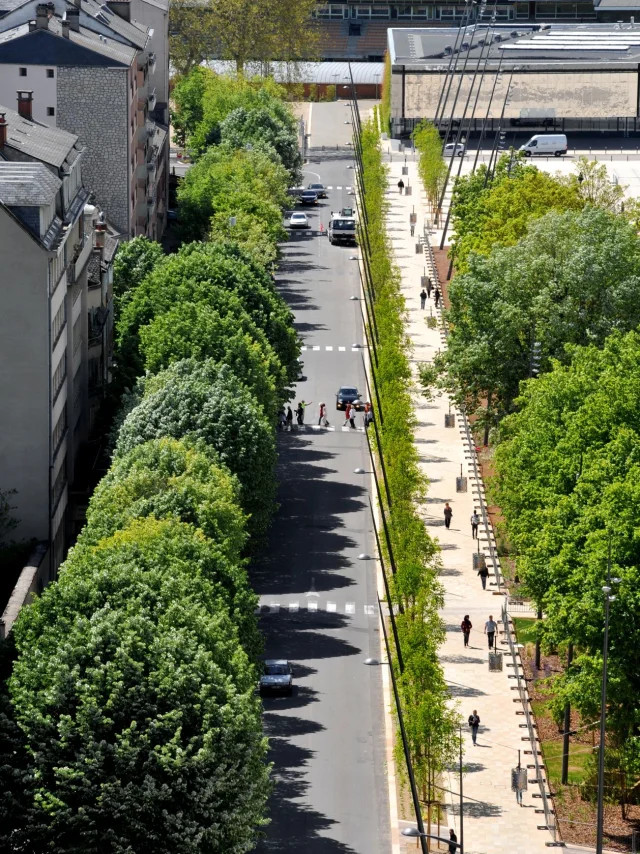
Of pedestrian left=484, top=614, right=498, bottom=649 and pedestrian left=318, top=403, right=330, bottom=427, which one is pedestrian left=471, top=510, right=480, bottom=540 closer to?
pedestrian left=484, top=614, right=498, bottom=649

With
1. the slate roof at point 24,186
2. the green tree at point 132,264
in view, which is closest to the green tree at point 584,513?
the slate roof at point 24,186

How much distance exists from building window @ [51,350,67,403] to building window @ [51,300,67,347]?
1.38 meters

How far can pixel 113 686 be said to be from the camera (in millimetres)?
73250

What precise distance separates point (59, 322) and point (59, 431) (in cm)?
508

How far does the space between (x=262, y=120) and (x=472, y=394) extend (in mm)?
73745

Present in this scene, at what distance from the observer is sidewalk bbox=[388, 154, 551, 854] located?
278ft

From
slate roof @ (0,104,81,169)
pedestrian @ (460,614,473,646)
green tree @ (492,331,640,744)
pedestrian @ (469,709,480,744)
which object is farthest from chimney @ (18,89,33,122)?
pedestrian @ (469,709,480,744)

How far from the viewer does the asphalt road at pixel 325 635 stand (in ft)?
277

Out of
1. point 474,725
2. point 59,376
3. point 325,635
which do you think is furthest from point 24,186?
point 474,725

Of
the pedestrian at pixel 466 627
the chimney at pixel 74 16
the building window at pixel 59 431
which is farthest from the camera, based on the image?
the chimney at pixel 74 16

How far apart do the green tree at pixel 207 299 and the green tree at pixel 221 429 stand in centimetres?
1188

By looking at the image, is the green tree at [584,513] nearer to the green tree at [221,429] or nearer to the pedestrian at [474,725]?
the pedestrian at [474,725]

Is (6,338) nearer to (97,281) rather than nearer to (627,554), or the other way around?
(97,281)

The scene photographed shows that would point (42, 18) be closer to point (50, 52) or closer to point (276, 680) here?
point (50, 52)
